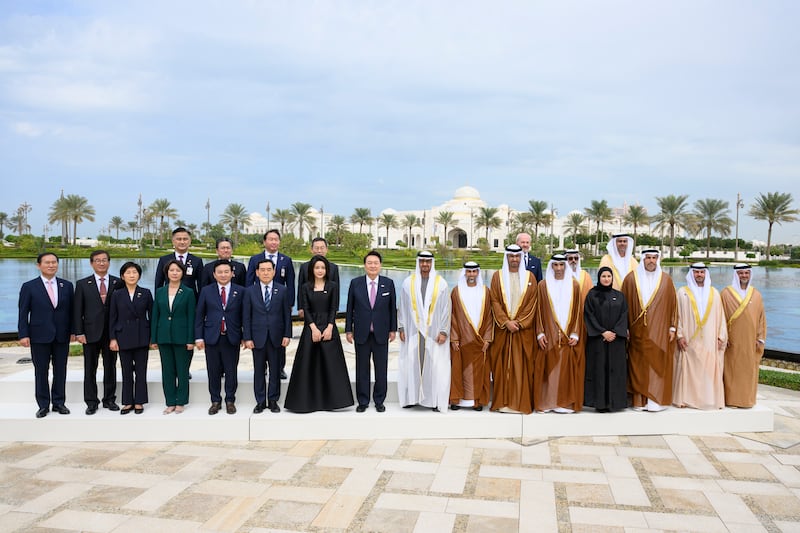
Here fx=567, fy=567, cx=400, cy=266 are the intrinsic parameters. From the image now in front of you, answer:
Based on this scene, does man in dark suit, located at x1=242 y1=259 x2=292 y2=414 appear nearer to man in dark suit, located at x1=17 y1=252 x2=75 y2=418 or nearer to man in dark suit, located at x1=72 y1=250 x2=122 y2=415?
man in dark suit, located at x1=72 y1=250 x2=122 y2=415

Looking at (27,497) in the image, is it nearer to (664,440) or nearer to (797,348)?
(664,440)

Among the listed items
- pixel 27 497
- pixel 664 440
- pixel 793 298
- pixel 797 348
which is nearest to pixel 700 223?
pixel 793 298

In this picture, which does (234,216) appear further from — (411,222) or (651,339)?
(651,339)

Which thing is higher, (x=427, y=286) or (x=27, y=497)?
(x=427, y=286)

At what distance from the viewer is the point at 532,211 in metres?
53.8

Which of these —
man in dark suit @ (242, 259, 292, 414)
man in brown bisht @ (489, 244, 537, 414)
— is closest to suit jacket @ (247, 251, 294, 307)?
man in dark suit @ (242, 259, 292, 414)

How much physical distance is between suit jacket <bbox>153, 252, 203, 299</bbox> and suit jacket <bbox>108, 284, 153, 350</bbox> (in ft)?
1.60

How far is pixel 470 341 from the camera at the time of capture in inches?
214

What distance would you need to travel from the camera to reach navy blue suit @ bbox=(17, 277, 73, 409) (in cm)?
518

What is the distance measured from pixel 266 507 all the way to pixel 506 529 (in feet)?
5.19

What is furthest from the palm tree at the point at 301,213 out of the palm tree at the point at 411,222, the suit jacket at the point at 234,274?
the suit jacket at the point at 234,274

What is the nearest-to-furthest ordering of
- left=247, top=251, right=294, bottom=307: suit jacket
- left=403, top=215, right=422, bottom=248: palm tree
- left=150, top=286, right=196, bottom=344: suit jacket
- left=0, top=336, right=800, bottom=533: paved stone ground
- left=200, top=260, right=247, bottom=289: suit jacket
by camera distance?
1. left=0, top=336, right=800, bottom=533: paved stone ground
2. left=150, top=286, right=196, bottom=344: suit jacket
3. left=200, top=260, right=247, bottom=289: suit jacket
4. left=247, top=251, right=294, bottom=307: suit jacket
5. left=403, top=215, right=422, bottom=248: palm tree

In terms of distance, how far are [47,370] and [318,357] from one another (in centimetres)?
252

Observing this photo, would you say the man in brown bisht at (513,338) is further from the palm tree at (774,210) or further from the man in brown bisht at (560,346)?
the palm tree at (774,210)
